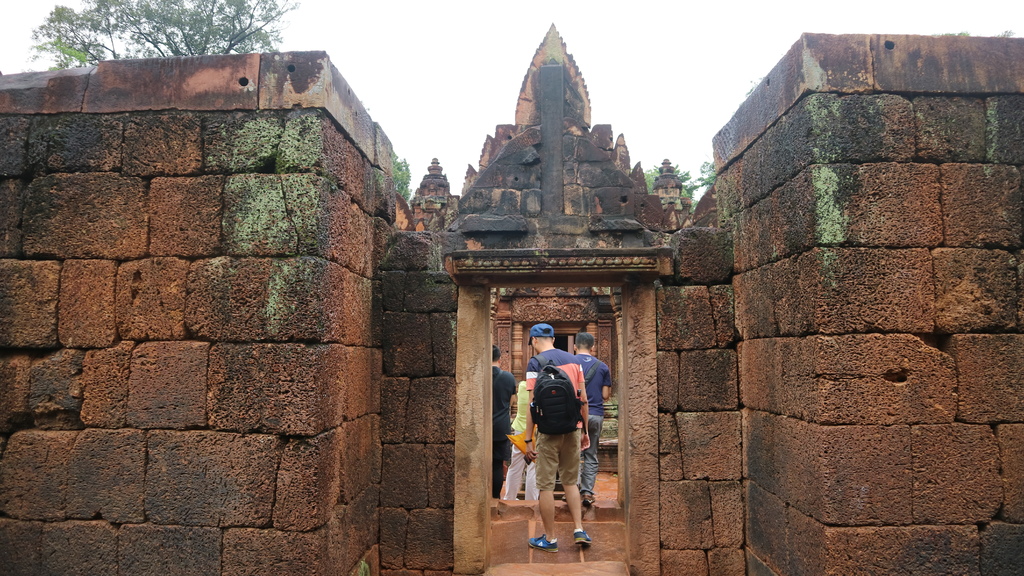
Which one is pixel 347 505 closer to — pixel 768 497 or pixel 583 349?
pixel 768 497

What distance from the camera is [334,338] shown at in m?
4.04

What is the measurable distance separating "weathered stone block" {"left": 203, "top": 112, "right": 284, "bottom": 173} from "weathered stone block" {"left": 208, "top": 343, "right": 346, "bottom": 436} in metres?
1.11

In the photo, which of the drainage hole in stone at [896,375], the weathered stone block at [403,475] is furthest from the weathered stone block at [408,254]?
the drainage hole in stone at [896,375]

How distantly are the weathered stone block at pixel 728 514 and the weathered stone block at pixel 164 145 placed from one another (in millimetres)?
4321

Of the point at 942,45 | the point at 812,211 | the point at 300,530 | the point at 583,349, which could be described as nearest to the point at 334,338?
the point at 300,530

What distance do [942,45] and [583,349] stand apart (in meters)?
4.15

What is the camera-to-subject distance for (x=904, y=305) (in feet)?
12.1

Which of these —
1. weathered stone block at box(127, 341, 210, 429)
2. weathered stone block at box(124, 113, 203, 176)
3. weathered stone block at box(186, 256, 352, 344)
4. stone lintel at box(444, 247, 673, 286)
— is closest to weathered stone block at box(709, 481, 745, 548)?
stone lintel at box(444, 247, 673, 286)

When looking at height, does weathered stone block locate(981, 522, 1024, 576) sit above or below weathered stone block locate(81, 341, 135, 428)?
below

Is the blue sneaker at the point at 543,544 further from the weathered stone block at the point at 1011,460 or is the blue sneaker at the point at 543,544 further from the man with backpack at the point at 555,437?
the weathered stone block at the point at 1011,460

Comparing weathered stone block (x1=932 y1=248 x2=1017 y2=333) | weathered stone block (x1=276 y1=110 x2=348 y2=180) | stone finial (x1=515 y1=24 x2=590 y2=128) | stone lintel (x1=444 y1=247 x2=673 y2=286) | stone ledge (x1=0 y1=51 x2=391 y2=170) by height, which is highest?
stone finial (x1=515 y1=24 x2=590 y2=128)

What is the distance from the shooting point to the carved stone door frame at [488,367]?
4.87 metres

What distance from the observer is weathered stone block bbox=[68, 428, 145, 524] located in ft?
12.6

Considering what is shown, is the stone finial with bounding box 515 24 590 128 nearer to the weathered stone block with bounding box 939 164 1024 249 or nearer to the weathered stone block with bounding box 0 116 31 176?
the weathered stone block with bounding box 939 164 1024 249
